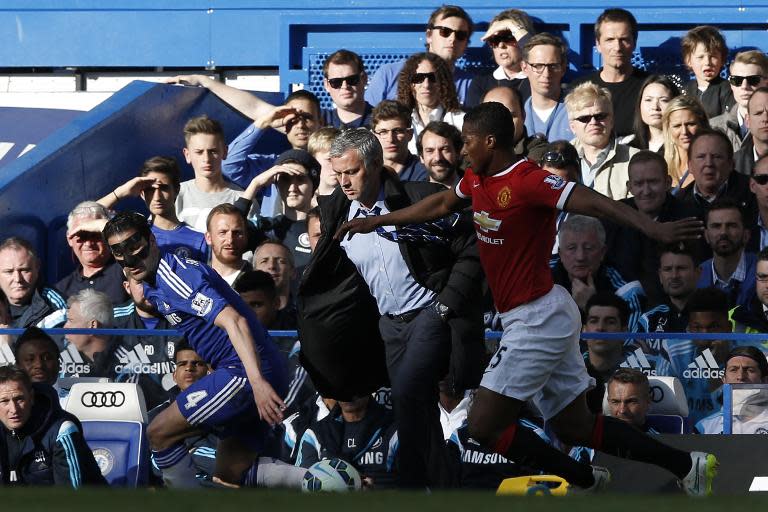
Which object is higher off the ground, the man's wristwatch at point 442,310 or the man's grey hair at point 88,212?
the man's grey hair at point 88,212

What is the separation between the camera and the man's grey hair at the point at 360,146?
697cm

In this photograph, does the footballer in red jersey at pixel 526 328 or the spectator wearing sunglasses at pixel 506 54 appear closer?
the footballer in red jersey at pixel 526 328

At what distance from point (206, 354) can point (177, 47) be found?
6197 millimetres

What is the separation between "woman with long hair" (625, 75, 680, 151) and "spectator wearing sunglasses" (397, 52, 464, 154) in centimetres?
123

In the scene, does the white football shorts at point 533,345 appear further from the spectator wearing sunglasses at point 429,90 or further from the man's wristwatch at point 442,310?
the spectator wearing sunglasses at point 429,90

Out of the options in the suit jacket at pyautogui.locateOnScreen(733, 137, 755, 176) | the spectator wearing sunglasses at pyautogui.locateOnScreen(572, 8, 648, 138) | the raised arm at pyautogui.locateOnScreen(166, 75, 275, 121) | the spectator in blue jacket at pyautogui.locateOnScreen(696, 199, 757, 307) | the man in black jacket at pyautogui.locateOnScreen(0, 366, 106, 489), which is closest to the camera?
the man in black jacket at pyautogui.locateOnScreen(0, 366, 106, 489)

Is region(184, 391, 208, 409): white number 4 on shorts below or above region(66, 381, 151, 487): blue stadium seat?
above

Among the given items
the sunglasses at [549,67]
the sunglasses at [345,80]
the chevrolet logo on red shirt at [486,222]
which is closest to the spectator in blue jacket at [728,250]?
the sunglasses at [549,67]

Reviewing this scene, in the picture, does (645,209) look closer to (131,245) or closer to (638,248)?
(638,248)

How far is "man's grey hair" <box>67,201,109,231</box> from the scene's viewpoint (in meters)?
9.60

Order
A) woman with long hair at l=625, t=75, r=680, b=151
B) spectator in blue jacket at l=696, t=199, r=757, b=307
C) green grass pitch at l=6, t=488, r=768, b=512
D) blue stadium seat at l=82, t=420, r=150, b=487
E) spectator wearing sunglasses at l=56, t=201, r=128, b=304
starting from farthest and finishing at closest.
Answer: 1. woman with long hair at l=625, t=75, r=680, b=151
2. spectator wearing sunglasses at l=56, t=201, r=128, b=304
3. spectator in blue jacket at l=696, t=199, r=757, b=307
4. blue stadium seat at l=82, t=420, r=150, b=487
5. green grass pitch at l=6, t=488, r=768, b=512

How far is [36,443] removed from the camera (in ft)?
24.5

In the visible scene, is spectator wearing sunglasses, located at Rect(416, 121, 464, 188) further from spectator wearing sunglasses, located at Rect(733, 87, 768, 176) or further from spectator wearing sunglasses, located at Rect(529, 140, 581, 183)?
spectator wearing sunglasses, located at Rect(733, 87, 768, 176)

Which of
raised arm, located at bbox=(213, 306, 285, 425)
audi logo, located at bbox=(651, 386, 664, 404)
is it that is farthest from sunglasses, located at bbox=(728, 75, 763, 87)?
raised arm, located at bbox=(213, 306, 285, 425)
